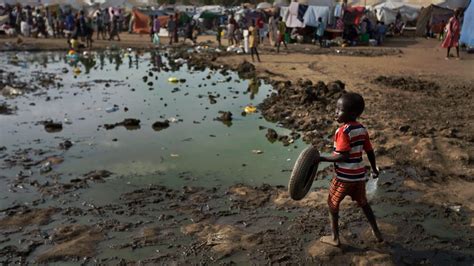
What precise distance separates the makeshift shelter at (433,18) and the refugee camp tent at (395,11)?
64.3 inches

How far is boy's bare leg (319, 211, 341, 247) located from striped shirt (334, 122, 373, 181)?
0.37 meters

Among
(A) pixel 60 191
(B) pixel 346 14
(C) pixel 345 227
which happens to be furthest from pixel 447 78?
(B) pixel 346 14

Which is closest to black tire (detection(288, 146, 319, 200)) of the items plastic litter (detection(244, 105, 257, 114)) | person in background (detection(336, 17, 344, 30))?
plastic litter (detection(244, 105, 257, 114))

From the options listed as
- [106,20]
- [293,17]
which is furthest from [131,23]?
[293,17]

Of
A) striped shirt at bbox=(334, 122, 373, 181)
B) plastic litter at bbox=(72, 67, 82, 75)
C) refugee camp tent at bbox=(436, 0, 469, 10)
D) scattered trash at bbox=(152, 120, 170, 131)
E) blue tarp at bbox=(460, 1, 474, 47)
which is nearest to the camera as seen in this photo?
striped shirt at bbox=(334, 122, 373, 181)

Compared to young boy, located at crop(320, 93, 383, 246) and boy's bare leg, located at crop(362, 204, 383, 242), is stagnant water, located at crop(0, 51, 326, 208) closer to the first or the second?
boy's bare leg, located at crop(362, 204, 383, 242)

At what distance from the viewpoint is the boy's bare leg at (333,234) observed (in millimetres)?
3863

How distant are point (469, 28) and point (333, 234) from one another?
17.7 m

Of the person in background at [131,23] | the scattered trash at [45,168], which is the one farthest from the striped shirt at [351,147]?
the person in background at [131,23]

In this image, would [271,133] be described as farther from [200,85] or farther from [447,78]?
[447,78]

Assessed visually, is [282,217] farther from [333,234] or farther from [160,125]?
[160,125]

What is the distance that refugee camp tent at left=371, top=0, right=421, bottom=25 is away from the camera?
30.2 meters

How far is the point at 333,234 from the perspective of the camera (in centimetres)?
398

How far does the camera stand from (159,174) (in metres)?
5.98
